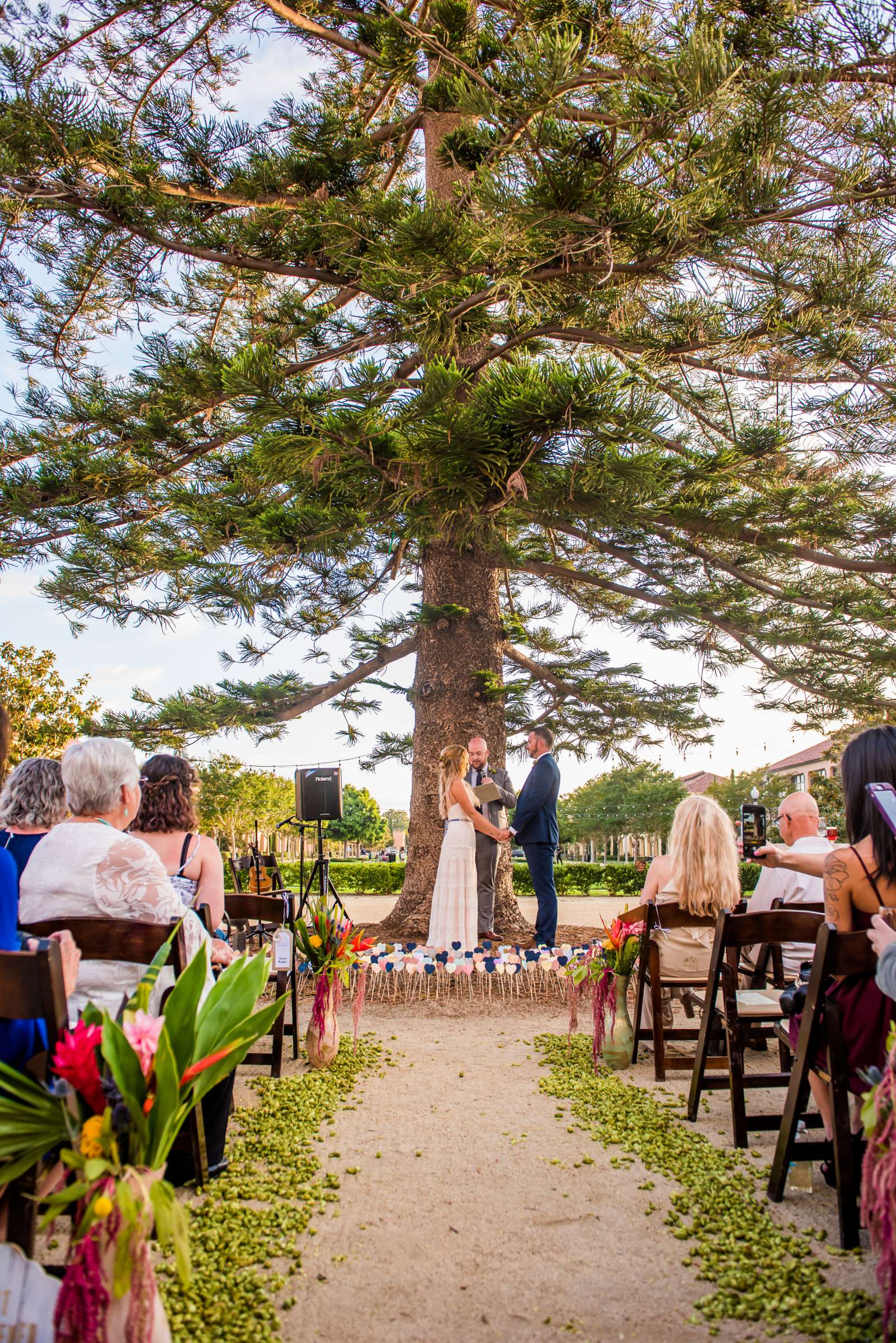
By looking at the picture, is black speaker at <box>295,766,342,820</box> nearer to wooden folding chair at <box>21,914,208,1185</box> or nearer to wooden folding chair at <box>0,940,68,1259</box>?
wooden folding chair at <box>21,914,208,1185</box>

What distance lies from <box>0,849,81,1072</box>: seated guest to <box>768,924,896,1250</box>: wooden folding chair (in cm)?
197

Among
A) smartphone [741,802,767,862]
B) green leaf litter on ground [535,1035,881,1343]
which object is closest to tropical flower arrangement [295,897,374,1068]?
green leaf litter on ground [535,1035,881,1343]

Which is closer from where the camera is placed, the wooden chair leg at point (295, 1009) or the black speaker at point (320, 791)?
the wooden chair leg at point (295, 1009)

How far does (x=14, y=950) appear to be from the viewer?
2.02 m

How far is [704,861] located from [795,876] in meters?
0.70

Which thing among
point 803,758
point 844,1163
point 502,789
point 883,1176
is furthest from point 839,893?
point 803,758

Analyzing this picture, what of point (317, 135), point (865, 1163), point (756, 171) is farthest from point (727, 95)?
point (865, 1163)

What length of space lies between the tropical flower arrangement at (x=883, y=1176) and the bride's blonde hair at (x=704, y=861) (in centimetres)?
231

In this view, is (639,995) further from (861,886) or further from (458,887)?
(458,887)

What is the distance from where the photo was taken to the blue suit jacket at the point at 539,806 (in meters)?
7.22

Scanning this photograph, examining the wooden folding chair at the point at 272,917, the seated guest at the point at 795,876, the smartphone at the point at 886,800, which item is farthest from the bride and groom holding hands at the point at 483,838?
the smartphone at the point at 886,800

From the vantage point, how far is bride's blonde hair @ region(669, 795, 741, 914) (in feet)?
13.7

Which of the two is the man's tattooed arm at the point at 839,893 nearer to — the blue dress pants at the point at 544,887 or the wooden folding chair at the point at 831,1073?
the wooden folding chair at the point at 831,1073

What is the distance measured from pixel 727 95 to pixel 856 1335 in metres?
5.13
